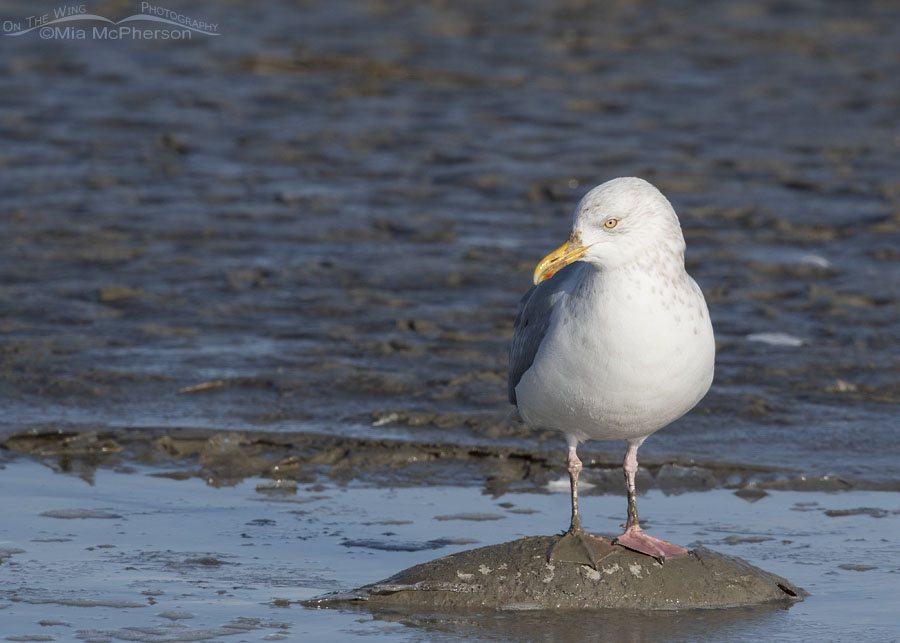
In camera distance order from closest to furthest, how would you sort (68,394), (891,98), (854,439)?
(854,439)
(68,394)
(891,98)

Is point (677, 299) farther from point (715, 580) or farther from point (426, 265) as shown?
point (426, 265)

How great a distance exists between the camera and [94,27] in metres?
18.6

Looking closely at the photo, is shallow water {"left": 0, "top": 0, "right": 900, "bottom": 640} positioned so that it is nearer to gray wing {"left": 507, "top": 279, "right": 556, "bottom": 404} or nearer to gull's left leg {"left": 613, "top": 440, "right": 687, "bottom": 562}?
gull's left leg {"left": 613, "top": 440, "right": 687, "bottom": 562}

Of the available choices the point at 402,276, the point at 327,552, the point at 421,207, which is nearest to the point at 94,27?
the point at 421,207

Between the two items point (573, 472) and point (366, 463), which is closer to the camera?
point (573, 472)

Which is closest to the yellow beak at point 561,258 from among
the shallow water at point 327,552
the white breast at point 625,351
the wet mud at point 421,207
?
the white breast at point 625,351

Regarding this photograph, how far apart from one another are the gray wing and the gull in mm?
182

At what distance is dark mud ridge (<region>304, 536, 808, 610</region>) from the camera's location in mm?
6441

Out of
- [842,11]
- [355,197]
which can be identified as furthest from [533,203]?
[842,11]

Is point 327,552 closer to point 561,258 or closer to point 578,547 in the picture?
point 578,547

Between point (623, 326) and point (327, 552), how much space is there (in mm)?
1800

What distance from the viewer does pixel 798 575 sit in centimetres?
684

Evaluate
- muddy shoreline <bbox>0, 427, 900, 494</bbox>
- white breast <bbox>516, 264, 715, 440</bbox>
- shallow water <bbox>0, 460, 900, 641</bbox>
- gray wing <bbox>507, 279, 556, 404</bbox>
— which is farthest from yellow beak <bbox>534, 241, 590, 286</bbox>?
muddy shoreline <bbox>0, 427, 900, 494</bbox>

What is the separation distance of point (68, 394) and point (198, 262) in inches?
Result: 111
